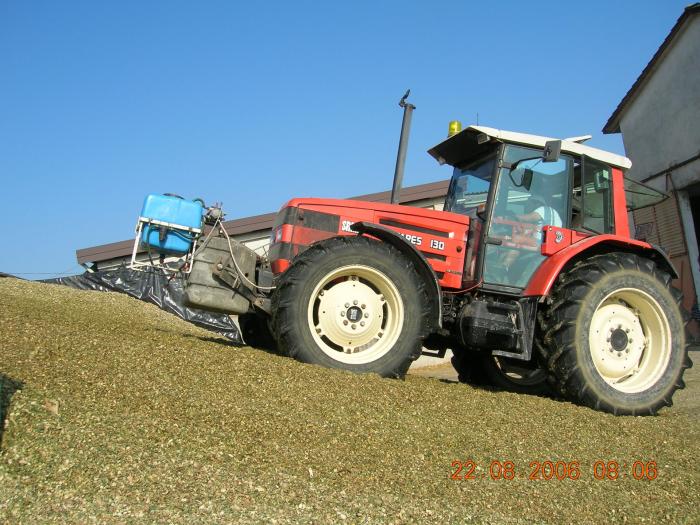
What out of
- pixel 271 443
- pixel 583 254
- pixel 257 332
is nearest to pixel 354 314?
pixel 257 332

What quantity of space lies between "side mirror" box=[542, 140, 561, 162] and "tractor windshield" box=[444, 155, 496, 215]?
1.60 feet

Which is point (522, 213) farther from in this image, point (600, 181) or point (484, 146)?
point (600, 181)

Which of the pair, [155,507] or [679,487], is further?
[679,487]

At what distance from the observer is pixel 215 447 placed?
2.84m

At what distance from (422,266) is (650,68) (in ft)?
38.9

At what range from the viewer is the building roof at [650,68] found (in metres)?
12.8

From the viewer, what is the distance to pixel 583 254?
5.31m

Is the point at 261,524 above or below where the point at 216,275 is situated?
below

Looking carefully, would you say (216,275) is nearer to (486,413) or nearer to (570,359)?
(486,413)

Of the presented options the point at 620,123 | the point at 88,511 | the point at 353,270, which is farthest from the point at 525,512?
the point at 620,123

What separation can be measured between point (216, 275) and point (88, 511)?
2660 millimetres

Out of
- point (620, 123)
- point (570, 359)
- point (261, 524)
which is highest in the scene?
point (620, 123)

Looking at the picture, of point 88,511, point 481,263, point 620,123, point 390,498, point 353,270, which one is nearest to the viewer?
point 88,511

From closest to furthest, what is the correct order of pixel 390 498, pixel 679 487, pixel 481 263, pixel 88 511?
pixel 88 511 < pixel 390 498 < pixel 679 487 < pixel 481 263
